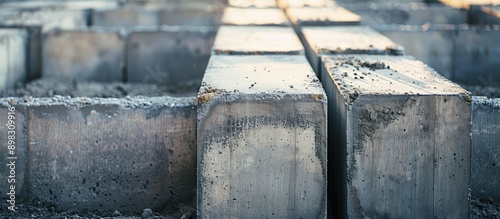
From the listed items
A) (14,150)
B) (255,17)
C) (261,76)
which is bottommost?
(14,150)

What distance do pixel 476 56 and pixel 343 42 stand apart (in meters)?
2.12

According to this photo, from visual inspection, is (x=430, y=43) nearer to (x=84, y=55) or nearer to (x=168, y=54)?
(x=168, y=54)

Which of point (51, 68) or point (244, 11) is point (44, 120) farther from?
point (244, 11)

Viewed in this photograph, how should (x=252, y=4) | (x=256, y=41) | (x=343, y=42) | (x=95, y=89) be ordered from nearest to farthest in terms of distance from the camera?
1. (x=343, y=42)
2. (x=256, y=41)
3. (x=95, y=89)
4. (x=252, y=4)

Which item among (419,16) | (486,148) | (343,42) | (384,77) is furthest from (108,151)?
(419,16)

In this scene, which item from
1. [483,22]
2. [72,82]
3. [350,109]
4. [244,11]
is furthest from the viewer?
[483,22]

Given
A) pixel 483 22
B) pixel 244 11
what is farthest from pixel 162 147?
pixel 483 22

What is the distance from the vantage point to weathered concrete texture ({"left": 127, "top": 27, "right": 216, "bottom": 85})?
668 centimetres

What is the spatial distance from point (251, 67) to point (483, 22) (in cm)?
535

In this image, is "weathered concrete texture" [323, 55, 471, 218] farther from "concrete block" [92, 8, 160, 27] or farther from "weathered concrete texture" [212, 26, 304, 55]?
"concrete block" [92, 8, 160, 27]

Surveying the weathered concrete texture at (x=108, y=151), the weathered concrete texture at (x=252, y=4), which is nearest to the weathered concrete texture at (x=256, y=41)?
the weathered concrete texture at (x=108, y=151)

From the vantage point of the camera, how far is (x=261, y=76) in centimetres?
379

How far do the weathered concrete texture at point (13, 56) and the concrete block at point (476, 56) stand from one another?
415 cm

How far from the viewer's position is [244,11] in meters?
7.84
